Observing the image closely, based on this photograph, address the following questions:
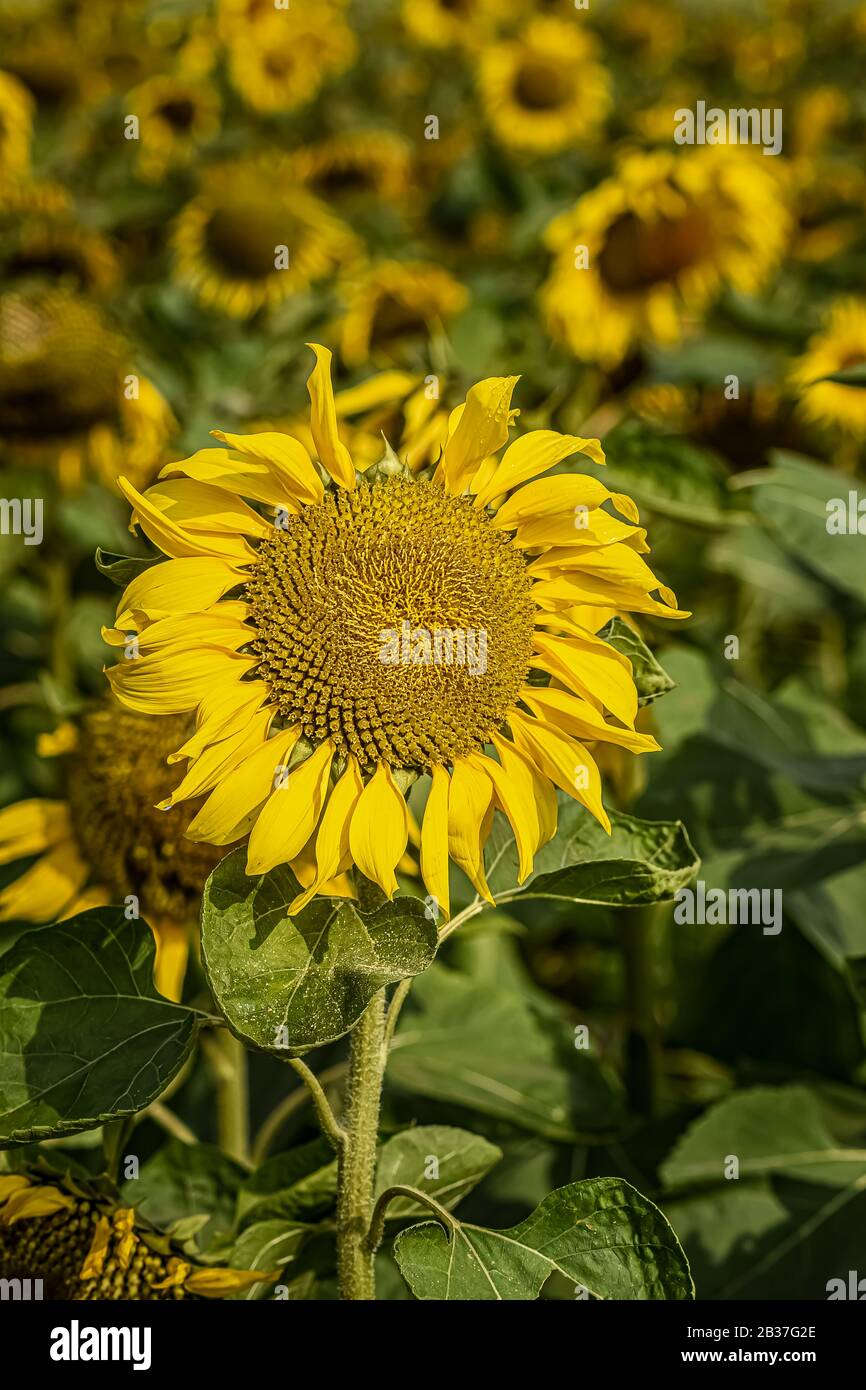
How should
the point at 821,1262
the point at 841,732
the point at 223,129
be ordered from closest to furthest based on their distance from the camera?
the point at 821,1262, the point at 841,732, the point at 223,129

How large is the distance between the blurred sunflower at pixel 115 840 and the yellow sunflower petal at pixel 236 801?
0.79 feet

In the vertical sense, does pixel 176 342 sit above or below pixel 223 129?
below

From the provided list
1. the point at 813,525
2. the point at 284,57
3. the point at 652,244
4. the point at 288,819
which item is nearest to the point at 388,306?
the point at 652,244

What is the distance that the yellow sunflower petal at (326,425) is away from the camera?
Result: 2.70 ft

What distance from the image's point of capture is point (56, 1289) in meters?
0.86

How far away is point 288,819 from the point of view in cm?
75

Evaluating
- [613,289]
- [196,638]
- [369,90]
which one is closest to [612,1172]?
[196,638]

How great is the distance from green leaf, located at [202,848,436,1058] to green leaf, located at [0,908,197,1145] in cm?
10

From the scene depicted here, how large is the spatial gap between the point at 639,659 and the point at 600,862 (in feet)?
0.46

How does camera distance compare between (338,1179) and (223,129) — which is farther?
(223,129)

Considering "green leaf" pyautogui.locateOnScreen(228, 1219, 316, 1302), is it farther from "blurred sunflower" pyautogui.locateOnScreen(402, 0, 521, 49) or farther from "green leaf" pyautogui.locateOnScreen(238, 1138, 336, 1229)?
"blurred sunflower" pyautogui.locateOnScreen(402, 0, 521, 49)

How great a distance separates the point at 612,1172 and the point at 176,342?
5.47 feet

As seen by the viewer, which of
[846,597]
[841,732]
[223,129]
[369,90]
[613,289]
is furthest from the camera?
[369,90]

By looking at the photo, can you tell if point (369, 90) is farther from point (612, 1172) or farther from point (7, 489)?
point (612, 1172)
